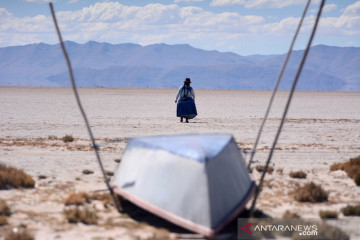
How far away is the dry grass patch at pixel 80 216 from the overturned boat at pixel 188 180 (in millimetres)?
543

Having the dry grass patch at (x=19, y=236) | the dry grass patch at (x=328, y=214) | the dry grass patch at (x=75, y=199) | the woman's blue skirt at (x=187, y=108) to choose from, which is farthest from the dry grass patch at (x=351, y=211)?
the woman's blue skirt at (x=187, y=108)

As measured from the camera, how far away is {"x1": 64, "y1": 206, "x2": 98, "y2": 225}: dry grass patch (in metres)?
7.46

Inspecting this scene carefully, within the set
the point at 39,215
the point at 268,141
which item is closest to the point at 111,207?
the point at 39,215

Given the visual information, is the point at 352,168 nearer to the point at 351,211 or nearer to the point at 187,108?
the point at 351,211

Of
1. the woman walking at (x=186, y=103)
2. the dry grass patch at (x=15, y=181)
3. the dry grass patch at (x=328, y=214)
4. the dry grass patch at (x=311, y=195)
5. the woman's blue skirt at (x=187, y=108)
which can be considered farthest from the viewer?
the woman's blue skirt at (x=187, y=108)

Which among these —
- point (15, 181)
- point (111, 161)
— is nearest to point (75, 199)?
point (15, 181)

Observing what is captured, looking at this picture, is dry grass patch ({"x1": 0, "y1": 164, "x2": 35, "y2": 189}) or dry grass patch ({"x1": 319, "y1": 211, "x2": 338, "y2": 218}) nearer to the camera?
dry grass patch ({"x1": 319, "y1": 211, "x2": 338, "y2": 218})

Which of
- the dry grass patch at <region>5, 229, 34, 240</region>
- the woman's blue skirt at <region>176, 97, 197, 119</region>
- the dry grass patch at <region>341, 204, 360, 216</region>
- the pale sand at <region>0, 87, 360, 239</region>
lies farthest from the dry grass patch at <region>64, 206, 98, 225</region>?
the woman's blue skirt at <region>176, 97, 197, 119</region>

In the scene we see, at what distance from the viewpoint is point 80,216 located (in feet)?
24.8

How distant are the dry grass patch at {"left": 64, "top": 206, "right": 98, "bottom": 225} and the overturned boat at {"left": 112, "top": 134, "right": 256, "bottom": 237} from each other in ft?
1.78

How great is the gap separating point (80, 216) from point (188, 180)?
1.99m

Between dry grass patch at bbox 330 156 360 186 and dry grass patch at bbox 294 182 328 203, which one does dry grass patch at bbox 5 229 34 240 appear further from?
dry grass patch at bbox 330 156 360 186

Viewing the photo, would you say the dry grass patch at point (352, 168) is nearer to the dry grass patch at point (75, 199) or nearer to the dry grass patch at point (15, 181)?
the dry grass patch at point (75, 199)

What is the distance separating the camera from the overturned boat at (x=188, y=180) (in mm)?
6473
